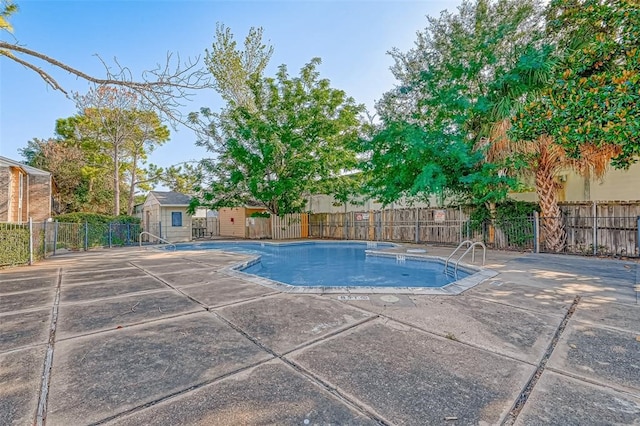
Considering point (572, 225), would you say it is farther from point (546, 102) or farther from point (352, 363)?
point (352, 363)

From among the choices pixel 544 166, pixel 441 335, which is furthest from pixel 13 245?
pixel 544 166

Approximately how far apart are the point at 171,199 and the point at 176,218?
1.34 m

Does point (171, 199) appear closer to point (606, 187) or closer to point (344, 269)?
point (344, 269)

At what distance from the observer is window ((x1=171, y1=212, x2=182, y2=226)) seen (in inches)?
717

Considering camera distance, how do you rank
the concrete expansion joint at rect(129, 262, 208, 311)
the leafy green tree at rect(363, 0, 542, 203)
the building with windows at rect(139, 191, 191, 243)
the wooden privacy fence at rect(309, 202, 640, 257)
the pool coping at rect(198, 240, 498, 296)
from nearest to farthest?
the concrete expansion joint at rect(129, 262, 208, 311) → the pool coping at rect(198, 240, 498, 296) → the wooden privacy fence at rect(309, 202, 640, 257) → the leafy green tree at rect(363, 0, 542, 203) → the building with windows at rect(139, 191, 191, 243)

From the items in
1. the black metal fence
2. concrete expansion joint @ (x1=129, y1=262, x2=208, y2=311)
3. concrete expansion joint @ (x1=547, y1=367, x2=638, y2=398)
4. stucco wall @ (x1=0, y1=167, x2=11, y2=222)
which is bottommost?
concrete expansion joint @ (x1=129, y1=262, x2=208, y2=311)

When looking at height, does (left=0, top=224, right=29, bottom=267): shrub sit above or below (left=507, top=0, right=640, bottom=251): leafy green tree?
below

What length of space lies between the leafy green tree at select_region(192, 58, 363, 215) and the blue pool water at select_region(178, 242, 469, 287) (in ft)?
14.5

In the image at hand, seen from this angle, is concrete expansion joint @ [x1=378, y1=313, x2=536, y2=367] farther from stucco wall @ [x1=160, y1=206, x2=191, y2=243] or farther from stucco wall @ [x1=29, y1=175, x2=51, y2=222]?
stucco wall @ [x1=29, y1=175, x2=51, y2=222]

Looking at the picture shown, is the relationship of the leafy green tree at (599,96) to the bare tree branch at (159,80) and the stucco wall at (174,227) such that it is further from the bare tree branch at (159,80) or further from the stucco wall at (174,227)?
the stucco wall at (174,227)

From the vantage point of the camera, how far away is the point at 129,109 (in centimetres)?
1828

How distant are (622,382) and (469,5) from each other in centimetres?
1267

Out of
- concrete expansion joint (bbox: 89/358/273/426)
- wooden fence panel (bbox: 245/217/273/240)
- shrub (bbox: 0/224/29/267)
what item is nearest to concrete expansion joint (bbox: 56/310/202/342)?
concrete expansion joint (bbox: 89/358/273/426)

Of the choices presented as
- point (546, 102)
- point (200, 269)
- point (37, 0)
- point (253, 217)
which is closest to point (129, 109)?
point (253, 217)
